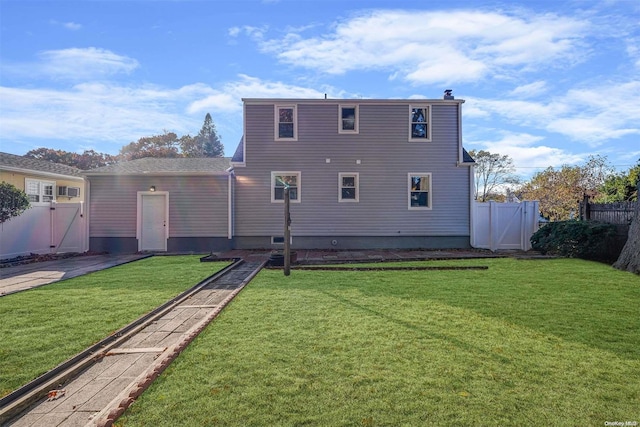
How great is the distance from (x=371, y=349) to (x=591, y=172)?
26.5 metres

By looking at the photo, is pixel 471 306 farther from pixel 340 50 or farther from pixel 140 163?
pixel 140 163

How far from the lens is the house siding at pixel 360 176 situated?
41.9 feet

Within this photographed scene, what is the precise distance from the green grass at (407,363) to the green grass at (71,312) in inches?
50.7

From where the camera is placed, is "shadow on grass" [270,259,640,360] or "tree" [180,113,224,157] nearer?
"shadow on grass" [270,259,640,360]

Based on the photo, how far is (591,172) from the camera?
22266 millimetres

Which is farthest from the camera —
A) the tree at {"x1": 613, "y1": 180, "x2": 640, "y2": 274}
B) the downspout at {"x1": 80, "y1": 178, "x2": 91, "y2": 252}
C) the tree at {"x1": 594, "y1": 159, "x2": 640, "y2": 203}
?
the downspout at {"x1": 80, "y1": 178, "x2": 91, "y2": 252}

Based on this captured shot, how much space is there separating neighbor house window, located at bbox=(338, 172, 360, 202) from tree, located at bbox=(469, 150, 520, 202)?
23.1 metres

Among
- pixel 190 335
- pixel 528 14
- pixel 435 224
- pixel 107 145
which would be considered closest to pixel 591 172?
pixel 435 224

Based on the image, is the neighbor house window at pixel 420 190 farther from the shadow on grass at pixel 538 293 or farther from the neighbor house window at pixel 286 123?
the neighbor house window at pixel 286 123

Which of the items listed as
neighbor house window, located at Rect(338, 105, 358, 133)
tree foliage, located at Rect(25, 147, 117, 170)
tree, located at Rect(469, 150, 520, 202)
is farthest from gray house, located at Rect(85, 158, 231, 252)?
tree foliage, located at Rect(25, 147, 117, 170)

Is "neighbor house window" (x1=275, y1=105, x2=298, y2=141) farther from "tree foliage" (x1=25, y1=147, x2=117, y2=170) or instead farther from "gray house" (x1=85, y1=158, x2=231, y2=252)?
"tree foliage" (x1=25, y1=147, x2=117, y2=170)

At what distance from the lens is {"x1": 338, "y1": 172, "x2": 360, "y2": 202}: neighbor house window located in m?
12.9

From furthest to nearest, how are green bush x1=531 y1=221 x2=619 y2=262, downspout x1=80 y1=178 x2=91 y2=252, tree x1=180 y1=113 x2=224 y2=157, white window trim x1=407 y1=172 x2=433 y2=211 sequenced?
tree x1=180 y1=113 x2=224 y2=157 → white window trim x1=407 y1=172 x2=433 y2=211 → downspout x1=80 y1=178 x2=91 y2=252 → green bush x1=531 y1=221 x2=619 y2=262

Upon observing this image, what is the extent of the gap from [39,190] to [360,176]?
15128mm
